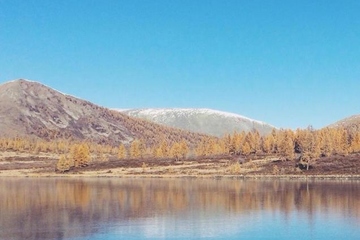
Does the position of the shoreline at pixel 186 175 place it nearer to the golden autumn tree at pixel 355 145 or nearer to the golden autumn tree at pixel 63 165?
the golden autumn tree at pixel 63 165

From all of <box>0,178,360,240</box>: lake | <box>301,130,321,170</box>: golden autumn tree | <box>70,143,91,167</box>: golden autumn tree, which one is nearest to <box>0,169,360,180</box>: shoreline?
<box>70,143,91,167</box>: golden autumn tree

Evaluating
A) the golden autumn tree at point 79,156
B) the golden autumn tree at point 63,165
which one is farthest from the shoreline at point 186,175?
the golden autumn tree at point 79,156

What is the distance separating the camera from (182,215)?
59.9m

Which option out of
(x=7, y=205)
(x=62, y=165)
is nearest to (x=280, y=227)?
(x=7, y=205)

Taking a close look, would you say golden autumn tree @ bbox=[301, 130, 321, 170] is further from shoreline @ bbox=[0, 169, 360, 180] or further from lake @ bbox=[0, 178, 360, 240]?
lake @ bbox=[0, 178, 360, 240]

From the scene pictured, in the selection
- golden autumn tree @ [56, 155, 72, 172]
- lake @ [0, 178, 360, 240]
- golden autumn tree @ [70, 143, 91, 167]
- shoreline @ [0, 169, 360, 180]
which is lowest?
lake @ [0, 178, 360, 240]

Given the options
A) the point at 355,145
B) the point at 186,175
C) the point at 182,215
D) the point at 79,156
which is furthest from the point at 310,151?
the point at 182,215

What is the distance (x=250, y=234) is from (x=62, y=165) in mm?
132267

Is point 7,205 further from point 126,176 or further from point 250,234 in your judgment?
point 126,176

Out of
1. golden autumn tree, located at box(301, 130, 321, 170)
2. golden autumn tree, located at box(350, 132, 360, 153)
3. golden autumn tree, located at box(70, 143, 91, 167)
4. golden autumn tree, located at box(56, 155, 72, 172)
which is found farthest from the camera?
golden autumn tree, located at box(70, 143, 91, 167)

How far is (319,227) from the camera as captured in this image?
4988 cm

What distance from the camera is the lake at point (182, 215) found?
46781 millimetres

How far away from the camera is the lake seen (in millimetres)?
46781

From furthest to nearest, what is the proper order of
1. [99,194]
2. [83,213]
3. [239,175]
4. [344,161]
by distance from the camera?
[344,161] → [239,175] → [99,194] → [83,213]
